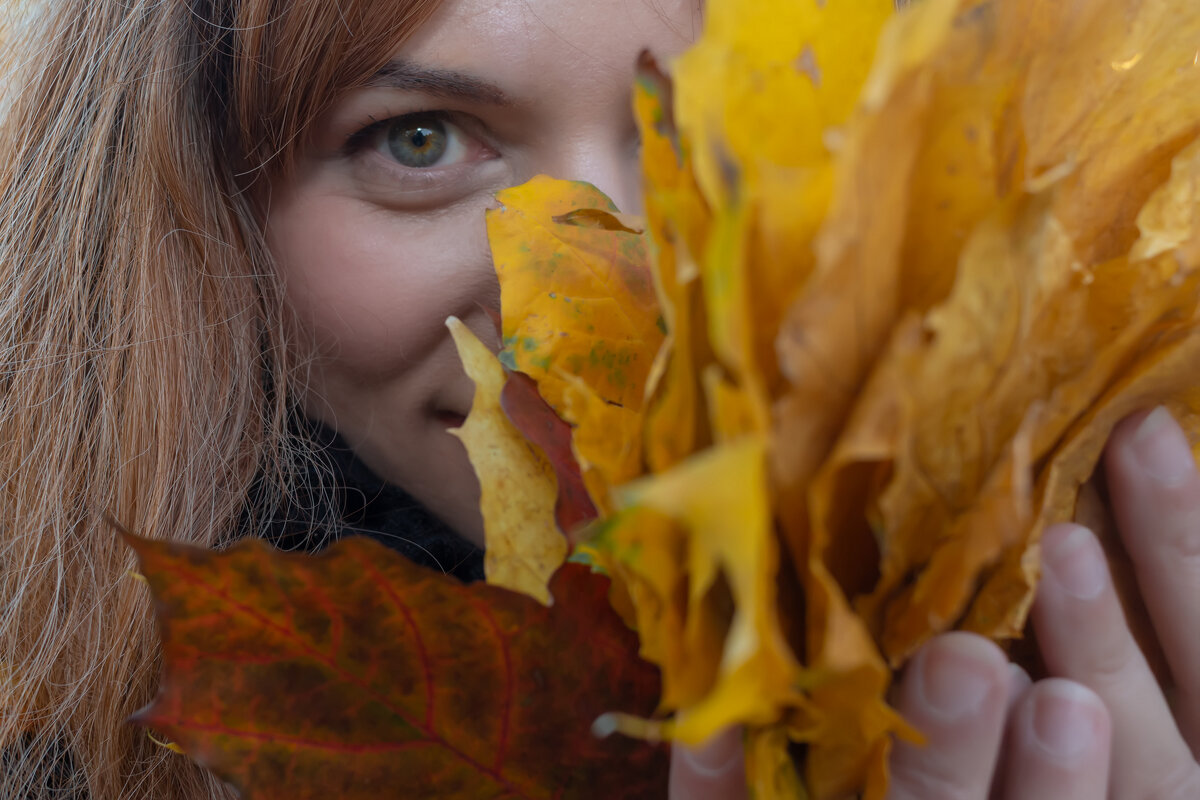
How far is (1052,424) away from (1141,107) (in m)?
0.12

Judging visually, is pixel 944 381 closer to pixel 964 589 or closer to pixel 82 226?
pixel 964 589

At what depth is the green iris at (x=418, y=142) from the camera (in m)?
0.79

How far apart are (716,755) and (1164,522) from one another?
213mm

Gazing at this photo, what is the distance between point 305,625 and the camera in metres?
0.31

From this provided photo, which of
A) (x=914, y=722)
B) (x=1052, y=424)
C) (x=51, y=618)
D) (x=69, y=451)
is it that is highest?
(x=1052, y=424)

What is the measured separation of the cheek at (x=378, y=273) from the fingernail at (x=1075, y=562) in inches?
21.1

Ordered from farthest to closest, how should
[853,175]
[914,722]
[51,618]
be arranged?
[51,618] < [914,722] < [853,175]

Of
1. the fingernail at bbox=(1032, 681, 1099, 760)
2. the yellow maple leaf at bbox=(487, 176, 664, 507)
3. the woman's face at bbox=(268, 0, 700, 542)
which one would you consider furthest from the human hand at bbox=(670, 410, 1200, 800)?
the woman's face at bbox=(268, 0, 700, 542)

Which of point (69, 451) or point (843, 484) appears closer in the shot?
point (843, 484)

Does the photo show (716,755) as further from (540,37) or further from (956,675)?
(540,37)

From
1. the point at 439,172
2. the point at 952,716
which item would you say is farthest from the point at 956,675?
the point at 439,172

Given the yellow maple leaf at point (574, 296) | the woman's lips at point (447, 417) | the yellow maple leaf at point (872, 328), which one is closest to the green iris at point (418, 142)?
the woman's lips at point (447, 417)

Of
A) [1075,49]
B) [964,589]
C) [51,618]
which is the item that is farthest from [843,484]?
[51,618]

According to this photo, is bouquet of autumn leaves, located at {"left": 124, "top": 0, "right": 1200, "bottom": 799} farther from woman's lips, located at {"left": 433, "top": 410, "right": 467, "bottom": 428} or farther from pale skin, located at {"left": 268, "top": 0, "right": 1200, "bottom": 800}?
woman's lips, located at {"left": 433, "top": 410, "right": 467, "bottom": 428}
